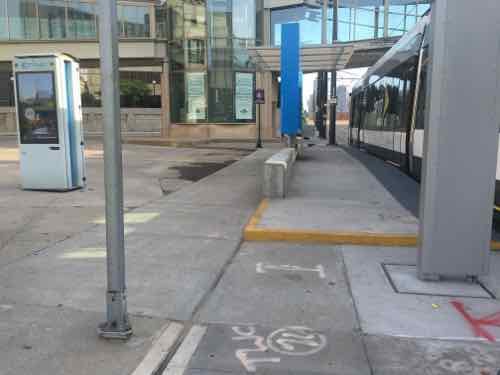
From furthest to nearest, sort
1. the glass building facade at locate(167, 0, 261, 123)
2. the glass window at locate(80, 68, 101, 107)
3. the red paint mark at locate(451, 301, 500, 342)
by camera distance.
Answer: the glass window at locate(80, 68, 101, 107), the glass building facade at locate(167, 0, 261, 123), the red paint mark at locate(451, 301, 500, 342)

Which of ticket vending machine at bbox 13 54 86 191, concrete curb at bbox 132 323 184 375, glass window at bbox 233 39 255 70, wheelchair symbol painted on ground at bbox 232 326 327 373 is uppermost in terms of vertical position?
glass window at bbox 233 39 255 70

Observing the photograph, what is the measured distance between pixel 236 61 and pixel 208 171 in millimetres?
17676

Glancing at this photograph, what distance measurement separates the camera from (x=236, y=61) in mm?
30422

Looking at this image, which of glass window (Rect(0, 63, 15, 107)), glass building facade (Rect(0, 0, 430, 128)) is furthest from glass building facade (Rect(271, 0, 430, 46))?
glass window (Rect(0, 63, 15, 107))

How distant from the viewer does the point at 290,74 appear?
580 inches

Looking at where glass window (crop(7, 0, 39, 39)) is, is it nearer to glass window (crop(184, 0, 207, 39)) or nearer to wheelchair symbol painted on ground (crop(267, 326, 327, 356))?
glass window (crop(184, 0, 207, 39))

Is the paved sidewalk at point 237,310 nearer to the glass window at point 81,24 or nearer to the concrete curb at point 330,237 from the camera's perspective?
the concrete curb at point 330,237

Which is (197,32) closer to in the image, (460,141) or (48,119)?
(48,119)

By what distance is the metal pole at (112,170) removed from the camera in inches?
128

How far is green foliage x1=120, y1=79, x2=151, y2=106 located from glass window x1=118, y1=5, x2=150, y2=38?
5422 millimetres

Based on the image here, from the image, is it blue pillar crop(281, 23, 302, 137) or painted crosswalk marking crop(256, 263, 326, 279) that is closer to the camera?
painted crosswalk marking crop(256, 263, 326, 279)

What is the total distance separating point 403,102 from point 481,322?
8.85m

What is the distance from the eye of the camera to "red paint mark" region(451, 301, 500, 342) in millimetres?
3727

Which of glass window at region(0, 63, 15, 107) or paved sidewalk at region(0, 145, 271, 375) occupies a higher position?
glass window at region(0, 63, 15, 107)
